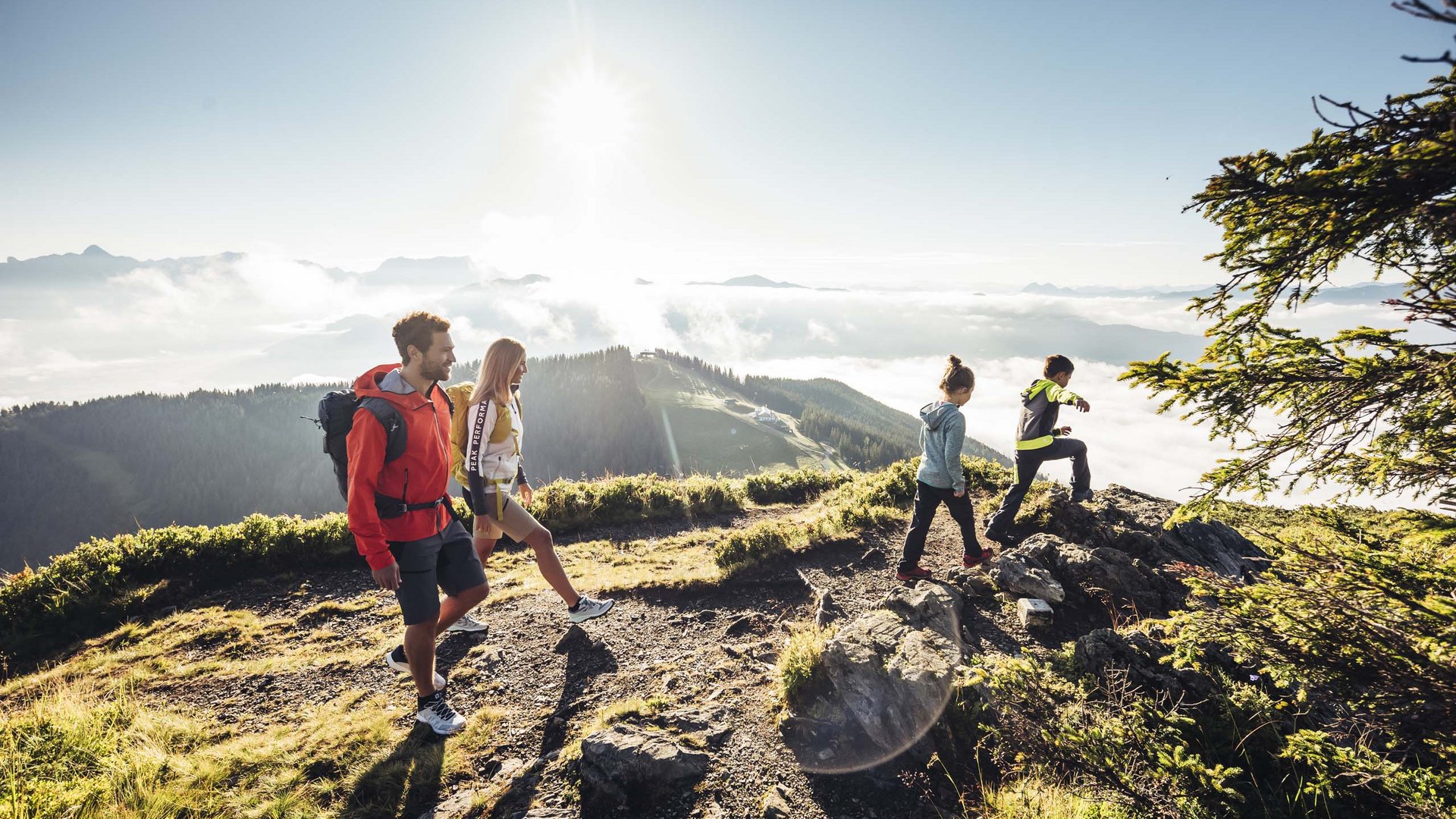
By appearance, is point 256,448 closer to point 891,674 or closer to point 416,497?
point 416,497

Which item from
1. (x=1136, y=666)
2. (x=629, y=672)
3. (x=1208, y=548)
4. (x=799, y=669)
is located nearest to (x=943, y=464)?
(x=1136, y=666)

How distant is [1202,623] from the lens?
3.63 meters

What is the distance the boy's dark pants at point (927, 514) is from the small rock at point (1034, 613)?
134 cm

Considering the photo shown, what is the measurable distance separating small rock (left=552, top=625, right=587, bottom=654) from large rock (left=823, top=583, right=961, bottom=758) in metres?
3.33

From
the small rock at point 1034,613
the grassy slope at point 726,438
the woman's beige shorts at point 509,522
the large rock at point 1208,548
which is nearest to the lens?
the woman's beige shorts at point 509,522

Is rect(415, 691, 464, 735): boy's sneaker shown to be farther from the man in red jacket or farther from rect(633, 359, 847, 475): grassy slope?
rect(633, 359, 847, 475): grassy slope

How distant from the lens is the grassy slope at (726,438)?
148000 mm

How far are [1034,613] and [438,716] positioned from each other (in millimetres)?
6525

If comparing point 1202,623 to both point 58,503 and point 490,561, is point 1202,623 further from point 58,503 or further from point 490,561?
point 58,503

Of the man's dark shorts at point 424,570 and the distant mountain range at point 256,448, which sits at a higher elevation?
the man's dark shorts at point 424,570

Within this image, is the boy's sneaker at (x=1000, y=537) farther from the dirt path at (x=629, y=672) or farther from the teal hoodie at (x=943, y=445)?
the teal hoodie at (x=943, y=445)

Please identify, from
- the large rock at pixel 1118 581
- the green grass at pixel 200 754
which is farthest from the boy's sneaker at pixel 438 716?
the large rock at pixel 1118 581

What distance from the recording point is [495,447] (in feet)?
19.4

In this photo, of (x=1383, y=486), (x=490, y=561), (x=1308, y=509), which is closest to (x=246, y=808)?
(x=490, y=561)
